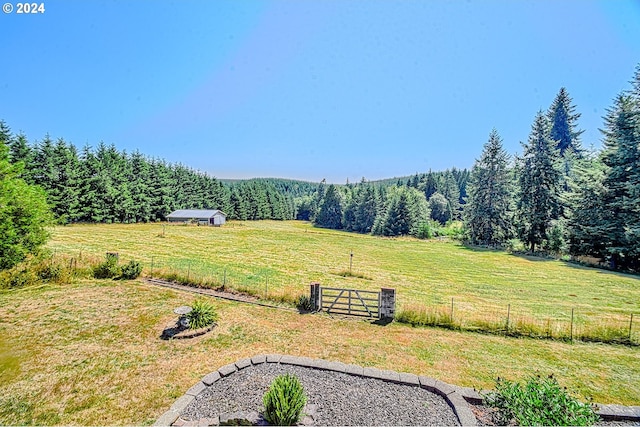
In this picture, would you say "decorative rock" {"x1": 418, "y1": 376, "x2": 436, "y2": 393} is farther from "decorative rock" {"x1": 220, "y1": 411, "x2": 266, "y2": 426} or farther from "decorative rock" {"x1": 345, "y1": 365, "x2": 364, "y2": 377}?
"decorative rock" {"x1": 220, "y1": 411, "x2": 266, "y2": 426}

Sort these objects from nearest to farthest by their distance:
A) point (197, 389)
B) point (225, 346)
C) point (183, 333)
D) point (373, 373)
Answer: point (197, 389)
point (373, 373)
point (225, 346)
point (183, 333)

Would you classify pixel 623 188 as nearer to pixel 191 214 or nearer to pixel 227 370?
pixel 227 370

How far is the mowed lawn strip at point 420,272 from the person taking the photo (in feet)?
48.7

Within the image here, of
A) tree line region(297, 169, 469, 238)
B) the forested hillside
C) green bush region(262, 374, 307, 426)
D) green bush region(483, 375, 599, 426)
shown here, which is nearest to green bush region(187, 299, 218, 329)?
green bush region(262, 374, 307, 426)

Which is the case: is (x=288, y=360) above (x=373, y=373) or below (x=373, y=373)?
below

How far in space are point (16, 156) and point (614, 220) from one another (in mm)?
65106

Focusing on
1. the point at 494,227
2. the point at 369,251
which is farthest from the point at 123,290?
the point at 494,227

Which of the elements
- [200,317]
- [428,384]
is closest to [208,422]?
[428,384]

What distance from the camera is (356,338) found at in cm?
1017

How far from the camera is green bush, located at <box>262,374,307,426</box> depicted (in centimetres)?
530

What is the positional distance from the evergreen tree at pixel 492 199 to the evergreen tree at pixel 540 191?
4.29 metres

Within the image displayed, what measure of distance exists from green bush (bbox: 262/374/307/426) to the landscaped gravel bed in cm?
51

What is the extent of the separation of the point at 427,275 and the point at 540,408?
17352mm

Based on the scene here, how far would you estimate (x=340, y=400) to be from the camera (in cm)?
624
